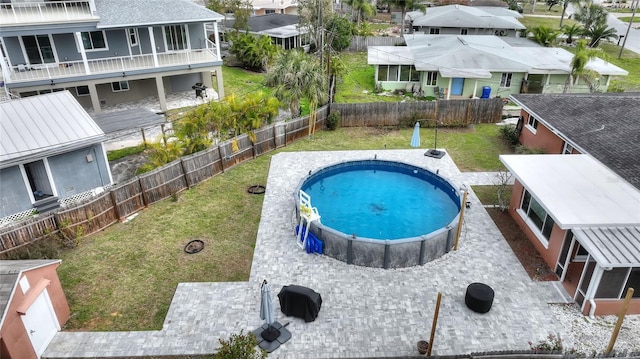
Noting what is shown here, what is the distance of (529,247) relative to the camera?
15500mm

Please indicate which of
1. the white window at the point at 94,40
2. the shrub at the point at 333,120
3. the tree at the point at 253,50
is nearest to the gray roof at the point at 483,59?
the shrub at the point at 333,120

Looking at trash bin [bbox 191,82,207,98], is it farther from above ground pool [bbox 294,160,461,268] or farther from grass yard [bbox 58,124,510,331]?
above ground pool [bbox 294,160,461,268]

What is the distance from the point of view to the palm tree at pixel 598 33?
4416cm

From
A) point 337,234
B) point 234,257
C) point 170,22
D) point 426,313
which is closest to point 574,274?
point 426,313

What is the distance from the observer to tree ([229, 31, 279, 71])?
117 ft

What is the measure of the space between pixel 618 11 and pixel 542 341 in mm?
89374

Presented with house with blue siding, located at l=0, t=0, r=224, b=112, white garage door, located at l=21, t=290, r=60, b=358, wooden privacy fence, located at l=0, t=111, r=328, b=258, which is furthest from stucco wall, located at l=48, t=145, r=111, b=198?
house with blue siding, located at l=0, t=0, r=224, b=112

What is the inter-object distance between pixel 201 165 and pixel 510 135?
1715cm

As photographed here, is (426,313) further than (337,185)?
No

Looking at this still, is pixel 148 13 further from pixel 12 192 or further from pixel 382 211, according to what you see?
pixel 382 211

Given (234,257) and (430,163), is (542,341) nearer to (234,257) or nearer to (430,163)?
(234,257)

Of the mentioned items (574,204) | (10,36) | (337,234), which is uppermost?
(10,36)

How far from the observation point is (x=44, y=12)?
23641 mm

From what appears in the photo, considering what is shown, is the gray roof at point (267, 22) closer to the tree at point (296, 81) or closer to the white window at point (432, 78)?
the white window at point (432, 78)
